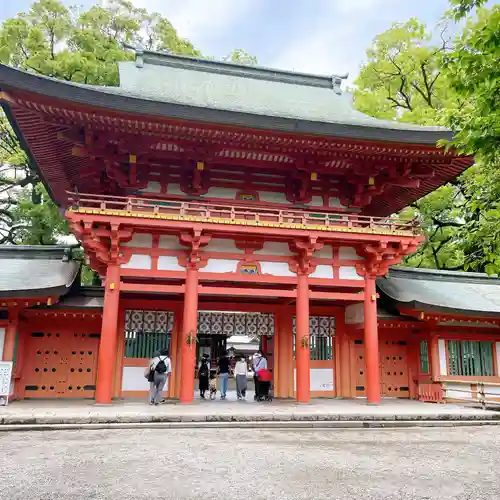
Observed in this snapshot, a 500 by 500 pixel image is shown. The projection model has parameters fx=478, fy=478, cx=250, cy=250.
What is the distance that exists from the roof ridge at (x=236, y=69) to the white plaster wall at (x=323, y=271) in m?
9.38

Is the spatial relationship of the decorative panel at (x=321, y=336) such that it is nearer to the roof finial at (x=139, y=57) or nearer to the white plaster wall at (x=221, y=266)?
the white plaster wall at (x=221, y=266)

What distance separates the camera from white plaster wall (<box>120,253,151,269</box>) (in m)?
14.0

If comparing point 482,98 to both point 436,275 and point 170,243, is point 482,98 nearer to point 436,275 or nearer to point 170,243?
point 170,243

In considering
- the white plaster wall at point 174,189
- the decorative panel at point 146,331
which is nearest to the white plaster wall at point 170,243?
the white plaster wall at point 174,189

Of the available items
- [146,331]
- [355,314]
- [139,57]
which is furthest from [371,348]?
[139,57]

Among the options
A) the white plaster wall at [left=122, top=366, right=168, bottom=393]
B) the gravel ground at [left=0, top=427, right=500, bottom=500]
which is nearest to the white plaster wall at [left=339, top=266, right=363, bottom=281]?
the gravel ground at [left=0, top=427, right=500, bottom=500]

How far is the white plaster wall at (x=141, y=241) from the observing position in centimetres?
1405

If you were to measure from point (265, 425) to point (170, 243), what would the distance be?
615 cm

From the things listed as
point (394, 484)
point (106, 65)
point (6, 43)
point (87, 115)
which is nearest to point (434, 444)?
point (394, 484)

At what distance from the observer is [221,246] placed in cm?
1469

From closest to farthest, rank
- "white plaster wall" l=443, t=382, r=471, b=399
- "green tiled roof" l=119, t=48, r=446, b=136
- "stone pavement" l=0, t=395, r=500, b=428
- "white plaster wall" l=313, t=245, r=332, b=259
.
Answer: "stone pavement" l=0, t=395, r=500, b=428 < "white plaster wall" l=313, t=245, r=332, b=259 < "white plaster wall" l=443, t=382, r=471, b=399 < "green tiled roof" l=119, t=48, r=446, b=136

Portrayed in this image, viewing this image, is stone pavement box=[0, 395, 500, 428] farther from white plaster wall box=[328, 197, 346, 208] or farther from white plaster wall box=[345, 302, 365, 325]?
white plaster wall box=[328, 197, 346, 208]

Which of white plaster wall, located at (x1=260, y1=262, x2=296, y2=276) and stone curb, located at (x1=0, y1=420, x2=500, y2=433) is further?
white plaster wall, located at (x1=260, y1=262, x2=296, y2=276)

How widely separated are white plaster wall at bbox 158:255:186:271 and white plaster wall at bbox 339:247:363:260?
514 cm
